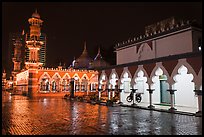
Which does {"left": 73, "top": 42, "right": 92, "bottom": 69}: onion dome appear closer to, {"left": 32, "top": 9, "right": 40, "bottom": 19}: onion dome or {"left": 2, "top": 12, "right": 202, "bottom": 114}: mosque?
{"left": 32, "top": 9, "right": 40, "bottom": 19}: onion dome

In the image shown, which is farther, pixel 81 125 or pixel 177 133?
pixel 81 125

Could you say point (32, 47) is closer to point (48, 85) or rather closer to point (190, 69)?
point (48, 85)

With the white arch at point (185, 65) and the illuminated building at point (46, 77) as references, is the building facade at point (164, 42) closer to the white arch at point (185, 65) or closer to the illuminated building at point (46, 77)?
the white arch at point (185, 65)

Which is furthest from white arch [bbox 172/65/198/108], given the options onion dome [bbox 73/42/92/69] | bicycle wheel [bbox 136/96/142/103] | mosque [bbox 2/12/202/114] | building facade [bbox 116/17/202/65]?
onion dome [bbox 73/42/92/69]

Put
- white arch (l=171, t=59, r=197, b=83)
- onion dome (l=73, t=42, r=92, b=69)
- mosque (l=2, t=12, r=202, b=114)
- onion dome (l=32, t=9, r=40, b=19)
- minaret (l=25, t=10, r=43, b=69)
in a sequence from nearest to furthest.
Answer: white arch (l=171, t=59, r=197, b=83) → mosque (l=2, t=12, r=202, b=114) → minaret (l=25, t=10, r=43, b=69) → onion dome (l=32, t=9, r=40, b=19) → onion dome (l=73, t=42, r=92, b=69)

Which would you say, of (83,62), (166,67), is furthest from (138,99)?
(83,62)

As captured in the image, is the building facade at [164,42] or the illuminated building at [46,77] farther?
the illuminated building at [46,77]

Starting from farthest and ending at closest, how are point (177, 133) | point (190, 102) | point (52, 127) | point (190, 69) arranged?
point (190, 102) < point (190, 69) < point (52, 127) < point (177, 133)

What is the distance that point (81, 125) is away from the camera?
8.89 m

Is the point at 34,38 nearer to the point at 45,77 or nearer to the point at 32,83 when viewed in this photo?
the point at 45,77

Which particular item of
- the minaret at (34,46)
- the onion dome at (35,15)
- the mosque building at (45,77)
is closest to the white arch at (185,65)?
the mosque building at (45,77)

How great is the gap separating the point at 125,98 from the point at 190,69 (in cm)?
826

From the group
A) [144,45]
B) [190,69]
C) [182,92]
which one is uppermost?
[144,45]

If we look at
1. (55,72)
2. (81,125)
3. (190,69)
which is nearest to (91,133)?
(81,125)
